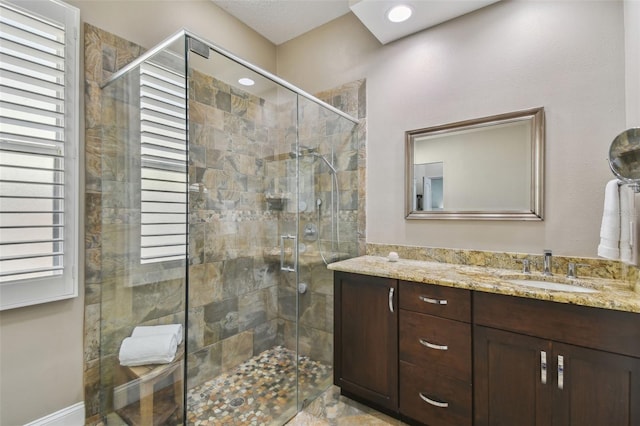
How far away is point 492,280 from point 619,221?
653 mm

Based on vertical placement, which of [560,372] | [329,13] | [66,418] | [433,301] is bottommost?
[66,418]

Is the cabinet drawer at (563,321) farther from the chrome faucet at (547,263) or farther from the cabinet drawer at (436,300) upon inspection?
the chrome faucet at (547,263)

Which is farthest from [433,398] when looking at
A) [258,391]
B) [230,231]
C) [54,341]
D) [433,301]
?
[54,341]

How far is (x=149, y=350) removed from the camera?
1578 mm

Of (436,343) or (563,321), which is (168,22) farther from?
(563,321)

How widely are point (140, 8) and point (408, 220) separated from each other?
249 centimetres

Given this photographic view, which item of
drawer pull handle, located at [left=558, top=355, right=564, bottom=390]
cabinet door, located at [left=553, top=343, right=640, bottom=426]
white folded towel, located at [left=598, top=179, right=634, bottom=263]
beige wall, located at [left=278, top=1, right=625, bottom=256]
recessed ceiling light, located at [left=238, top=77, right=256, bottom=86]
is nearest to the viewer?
cabinet door, located at [left=553, top=343, right=640, bottom=426]

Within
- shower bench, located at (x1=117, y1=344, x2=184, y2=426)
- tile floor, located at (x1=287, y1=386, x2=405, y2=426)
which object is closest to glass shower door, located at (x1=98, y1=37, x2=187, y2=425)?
shower bench, located at (x1=117, y1=344, x2=184, y2=426)

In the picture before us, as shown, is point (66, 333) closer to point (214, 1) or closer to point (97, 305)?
point (97, 305)

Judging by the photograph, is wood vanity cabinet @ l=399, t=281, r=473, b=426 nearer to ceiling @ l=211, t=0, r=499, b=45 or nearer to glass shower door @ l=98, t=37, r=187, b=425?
glass shower door @ l=98, t=37, r=187, b=425

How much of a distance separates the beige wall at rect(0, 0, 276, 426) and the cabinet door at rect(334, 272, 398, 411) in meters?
1.63

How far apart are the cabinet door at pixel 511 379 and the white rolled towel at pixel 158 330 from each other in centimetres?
158

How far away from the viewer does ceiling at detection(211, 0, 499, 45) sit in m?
1.99

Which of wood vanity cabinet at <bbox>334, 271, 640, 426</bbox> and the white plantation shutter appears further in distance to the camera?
the white plantation shutter
